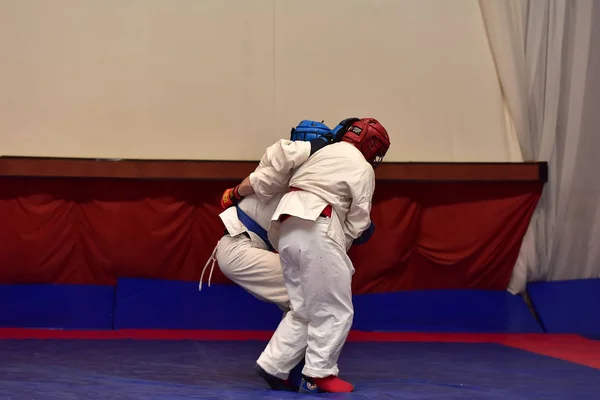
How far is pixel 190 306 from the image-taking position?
5.53 metres

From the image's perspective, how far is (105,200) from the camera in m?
5.55

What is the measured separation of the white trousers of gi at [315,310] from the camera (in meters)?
3.23

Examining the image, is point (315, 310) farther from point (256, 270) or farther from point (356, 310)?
point (356, 310)

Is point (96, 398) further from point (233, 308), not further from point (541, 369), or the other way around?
point (233, 308)

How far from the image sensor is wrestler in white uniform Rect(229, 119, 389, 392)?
3.24m

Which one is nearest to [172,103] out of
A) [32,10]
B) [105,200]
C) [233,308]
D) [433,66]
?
[105,200]

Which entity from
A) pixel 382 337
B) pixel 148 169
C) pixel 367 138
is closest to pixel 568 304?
pixel 382 337

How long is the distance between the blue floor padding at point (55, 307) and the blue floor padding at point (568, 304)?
11.0 ft

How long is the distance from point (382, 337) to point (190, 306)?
1.46 meters

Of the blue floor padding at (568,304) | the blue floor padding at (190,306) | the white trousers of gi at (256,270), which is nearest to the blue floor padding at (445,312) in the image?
the blue floor padding at (568,304)

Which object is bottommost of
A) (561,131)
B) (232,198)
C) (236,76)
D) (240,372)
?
(240,372)

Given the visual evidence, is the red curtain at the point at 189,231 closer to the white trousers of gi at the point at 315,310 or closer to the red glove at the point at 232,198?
the red glove at the point at 232,198

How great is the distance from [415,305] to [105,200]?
254 centimetres

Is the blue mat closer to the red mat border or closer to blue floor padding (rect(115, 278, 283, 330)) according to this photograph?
blue floor padding (rect(115, 278, 283, 330))
